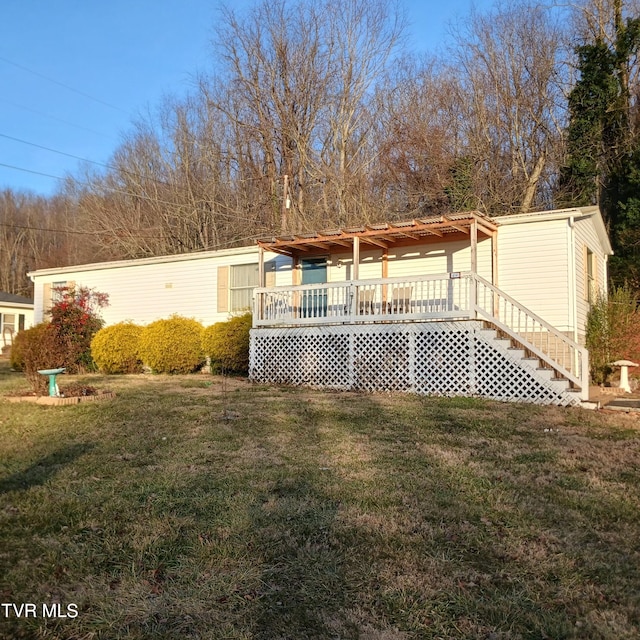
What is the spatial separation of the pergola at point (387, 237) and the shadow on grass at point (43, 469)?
6904 mm

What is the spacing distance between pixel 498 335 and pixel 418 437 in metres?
4.24

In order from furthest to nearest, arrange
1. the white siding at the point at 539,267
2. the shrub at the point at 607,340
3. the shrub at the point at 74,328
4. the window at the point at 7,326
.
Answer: the window at the point at 7,326 < the shrub at the point at 74,328 < the shrub at the point at 607,340 < the white siding at the point at 539,267

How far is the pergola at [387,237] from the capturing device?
35.6ft

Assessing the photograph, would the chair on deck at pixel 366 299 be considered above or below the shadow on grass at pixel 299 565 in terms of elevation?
above

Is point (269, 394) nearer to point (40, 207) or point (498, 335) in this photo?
point (498, 335)

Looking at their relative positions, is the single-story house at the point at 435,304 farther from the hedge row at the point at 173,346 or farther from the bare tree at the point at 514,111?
the bare tree at the point at 514,111

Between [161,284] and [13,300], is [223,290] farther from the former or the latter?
[13,300]

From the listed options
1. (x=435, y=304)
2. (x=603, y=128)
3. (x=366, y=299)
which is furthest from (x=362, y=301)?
(x=603, y=128)

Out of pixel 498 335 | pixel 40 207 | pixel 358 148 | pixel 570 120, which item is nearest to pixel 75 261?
pixel 40 207

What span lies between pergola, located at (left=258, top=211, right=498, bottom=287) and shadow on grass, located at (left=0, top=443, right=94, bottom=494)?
6.90m

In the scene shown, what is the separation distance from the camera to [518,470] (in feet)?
16.8

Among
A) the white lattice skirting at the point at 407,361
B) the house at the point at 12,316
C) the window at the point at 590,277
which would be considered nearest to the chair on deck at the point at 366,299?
the white lattice skirting at the point at 407,361

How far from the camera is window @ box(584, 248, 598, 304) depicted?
1242 centimetres

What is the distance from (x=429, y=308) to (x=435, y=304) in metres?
0.29
